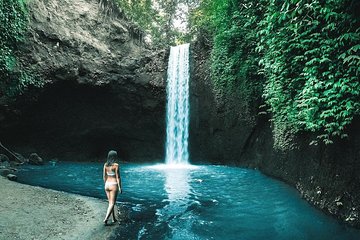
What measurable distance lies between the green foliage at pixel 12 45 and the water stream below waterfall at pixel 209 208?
499cm

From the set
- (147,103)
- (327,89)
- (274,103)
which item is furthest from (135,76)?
(327,89)

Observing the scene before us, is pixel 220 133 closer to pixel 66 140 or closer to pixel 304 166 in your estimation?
pixel 304 166

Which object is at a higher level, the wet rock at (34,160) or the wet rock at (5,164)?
the wet rock at (34,160)

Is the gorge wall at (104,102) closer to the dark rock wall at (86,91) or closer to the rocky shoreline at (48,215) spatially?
the dark rock wall at (86,91)

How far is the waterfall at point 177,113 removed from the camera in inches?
717

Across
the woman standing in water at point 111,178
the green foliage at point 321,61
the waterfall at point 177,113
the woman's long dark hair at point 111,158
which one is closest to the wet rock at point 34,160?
the waterfall at point 177,113

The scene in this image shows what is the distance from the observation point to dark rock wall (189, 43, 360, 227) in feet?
21.6

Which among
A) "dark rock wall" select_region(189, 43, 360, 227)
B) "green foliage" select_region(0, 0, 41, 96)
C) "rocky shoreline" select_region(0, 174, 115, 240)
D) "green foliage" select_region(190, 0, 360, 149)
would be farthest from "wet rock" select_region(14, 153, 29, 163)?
"green foliage" select_region(190, 0, 360, 149)

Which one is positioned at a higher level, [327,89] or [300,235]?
[327,89]

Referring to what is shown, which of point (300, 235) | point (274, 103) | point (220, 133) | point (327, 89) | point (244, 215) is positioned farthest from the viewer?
point (220, 133)

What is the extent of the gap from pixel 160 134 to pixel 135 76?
12.2ft

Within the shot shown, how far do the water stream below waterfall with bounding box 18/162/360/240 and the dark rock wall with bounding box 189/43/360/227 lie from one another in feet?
1.35

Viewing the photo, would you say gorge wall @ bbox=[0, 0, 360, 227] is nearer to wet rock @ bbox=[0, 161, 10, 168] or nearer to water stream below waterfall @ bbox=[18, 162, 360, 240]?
wet rock @ bbox=[0, 161, 10, 168]

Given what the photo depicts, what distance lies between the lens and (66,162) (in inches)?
717
